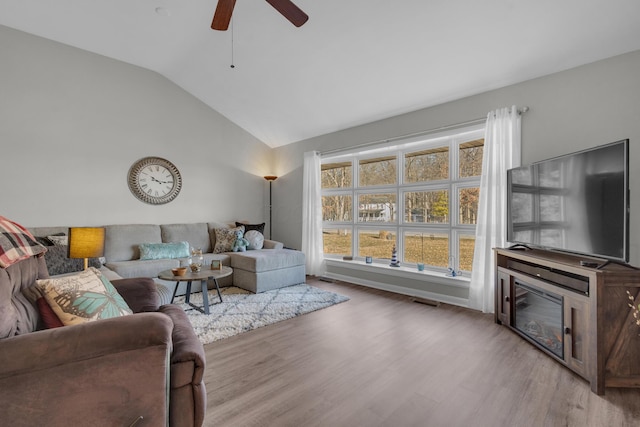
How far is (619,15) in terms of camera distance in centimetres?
219

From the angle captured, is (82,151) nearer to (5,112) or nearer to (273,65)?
(5,112)

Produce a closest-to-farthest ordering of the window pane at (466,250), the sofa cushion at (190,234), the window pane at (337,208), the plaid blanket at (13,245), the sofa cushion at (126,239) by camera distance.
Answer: the plaid blanket at (13,245)
the window pane at (466,250)
the sofa cushion at (126,239)
the sofa cushion at (190,234)
the window pane at (337,208)

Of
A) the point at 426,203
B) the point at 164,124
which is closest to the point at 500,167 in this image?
the point at 426,203

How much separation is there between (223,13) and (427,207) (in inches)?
121

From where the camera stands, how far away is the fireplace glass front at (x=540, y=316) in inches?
85.6

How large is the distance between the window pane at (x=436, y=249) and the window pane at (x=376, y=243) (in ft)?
1.66

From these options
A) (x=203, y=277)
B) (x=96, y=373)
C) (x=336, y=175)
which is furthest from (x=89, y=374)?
(x=336, y=175)

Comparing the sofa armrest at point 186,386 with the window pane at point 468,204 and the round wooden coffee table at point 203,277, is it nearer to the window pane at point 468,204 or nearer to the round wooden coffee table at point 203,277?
the round wooden coffee table at point 203,277

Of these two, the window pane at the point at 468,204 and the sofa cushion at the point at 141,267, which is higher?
the window pane at the point at 468,204

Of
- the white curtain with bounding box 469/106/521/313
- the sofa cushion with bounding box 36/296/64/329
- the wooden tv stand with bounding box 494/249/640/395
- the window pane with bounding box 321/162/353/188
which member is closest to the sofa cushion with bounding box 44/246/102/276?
the sofa cushion with bounding box 36/296/64/329

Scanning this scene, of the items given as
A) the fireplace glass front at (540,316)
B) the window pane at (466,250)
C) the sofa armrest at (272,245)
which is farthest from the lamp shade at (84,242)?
the window pane at (466,250)

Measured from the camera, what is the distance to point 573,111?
106 inches

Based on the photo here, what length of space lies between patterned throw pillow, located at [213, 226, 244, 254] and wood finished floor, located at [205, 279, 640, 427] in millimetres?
2162

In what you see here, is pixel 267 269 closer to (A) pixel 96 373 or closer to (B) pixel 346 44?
(B) pixel 346 44
